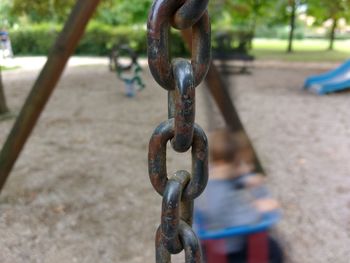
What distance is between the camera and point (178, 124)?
1.80 ft

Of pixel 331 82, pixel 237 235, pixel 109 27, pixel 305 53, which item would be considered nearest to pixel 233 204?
pixel 237 235

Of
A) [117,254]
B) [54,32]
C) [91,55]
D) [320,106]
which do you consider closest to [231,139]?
[117,254]

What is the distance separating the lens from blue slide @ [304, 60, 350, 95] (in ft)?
25.7

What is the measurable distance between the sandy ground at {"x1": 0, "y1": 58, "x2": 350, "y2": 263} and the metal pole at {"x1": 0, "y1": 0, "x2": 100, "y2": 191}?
458 millimetres

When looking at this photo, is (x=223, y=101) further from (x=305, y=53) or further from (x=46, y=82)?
(x=305, y=53)

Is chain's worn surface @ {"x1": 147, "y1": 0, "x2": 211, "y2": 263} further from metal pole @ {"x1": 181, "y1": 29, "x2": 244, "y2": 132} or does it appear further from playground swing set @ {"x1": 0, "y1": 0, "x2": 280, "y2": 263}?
metal pole @ {"x1": 181, "y1": 29, "x2": 244, "y2": 132}

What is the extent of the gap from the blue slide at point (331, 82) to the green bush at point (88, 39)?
8.02 meters

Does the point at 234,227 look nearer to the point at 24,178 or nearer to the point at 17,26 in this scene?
the point at 24,178

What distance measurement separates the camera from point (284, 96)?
25.0ft

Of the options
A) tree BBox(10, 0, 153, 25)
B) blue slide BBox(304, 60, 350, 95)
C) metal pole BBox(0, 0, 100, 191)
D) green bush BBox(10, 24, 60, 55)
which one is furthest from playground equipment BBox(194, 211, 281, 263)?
green bush BBox(10, 24, 60, 55)

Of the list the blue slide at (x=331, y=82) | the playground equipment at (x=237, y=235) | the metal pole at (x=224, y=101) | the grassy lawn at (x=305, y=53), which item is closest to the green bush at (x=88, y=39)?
the grassy lawn at (x=305, y=53)

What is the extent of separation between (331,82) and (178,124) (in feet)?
26.9

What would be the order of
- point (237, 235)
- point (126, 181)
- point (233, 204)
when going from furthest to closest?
1. point (126, 181)
2. point (233, 204)
3. point (237, 235)

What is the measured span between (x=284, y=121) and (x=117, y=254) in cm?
387
